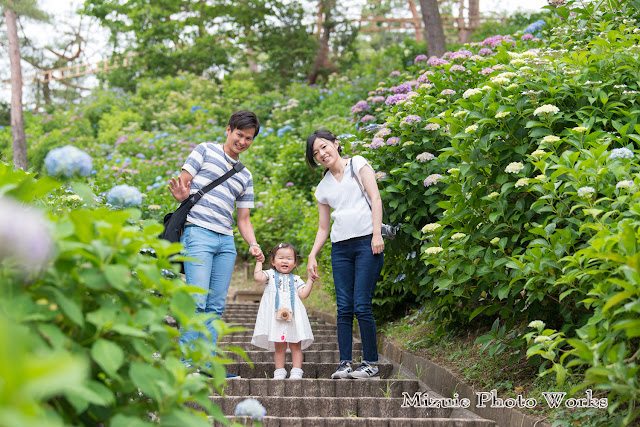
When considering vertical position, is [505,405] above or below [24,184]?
below

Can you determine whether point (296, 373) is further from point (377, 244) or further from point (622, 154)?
point (622, 154)

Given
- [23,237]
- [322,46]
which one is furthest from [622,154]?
[322,46]

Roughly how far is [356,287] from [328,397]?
0.77 m

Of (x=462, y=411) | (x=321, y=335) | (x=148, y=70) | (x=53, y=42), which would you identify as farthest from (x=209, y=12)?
(x=462, y=411)

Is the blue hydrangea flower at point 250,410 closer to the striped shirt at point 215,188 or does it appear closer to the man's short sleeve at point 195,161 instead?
the striped shirt at point 215,188

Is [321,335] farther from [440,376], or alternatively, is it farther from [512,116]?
[512,116]

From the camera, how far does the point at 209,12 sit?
55.7ft

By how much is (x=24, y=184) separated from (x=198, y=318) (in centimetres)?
53

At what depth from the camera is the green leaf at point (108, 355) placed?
1369mm

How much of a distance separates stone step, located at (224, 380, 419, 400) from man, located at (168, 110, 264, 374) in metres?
0.35

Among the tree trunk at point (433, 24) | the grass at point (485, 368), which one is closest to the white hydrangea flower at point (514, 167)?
the grass at point (485, 368)

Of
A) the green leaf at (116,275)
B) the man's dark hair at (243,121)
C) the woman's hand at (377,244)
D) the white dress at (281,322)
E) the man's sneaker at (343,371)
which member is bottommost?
Result: the man's sneaker at (343,371)

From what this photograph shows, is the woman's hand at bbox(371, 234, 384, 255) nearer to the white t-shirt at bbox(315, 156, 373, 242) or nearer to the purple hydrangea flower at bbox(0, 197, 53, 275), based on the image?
the white t-shirt at bbox(315, 156, 373, 242)

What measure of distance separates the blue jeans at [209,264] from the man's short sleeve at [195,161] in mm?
351
